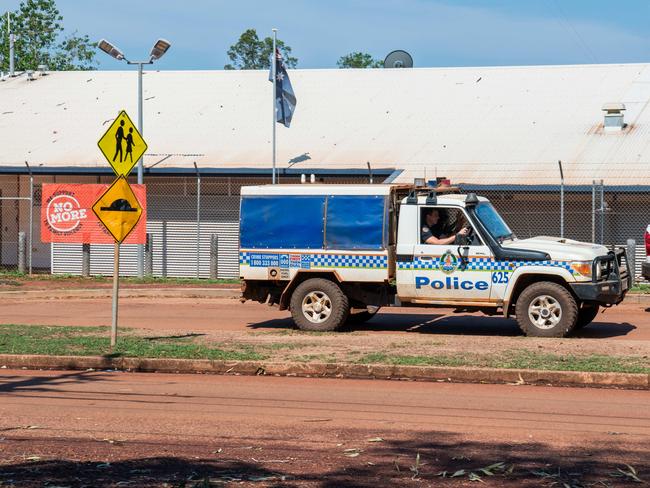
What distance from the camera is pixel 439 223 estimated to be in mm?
16609

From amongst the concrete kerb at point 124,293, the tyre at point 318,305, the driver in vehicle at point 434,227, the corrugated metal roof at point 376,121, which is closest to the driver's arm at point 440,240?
the driver in vehicle at point 434,227

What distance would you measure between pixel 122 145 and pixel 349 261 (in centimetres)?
406

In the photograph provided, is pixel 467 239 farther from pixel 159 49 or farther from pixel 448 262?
pixel 159 49

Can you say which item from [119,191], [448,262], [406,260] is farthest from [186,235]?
[119,191]

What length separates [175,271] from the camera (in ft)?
98.6

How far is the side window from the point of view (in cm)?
1650

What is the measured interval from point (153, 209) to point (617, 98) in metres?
Result: 13.6

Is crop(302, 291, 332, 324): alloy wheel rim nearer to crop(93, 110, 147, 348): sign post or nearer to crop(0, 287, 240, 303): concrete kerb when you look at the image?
crop(93, 110, 147, 348): sign post

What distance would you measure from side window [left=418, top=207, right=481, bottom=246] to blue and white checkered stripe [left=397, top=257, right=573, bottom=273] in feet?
1.07

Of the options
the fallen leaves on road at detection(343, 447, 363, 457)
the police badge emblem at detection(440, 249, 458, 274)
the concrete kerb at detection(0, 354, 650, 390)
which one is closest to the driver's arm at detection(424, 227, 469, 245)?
the police badge emblem at detection(440, 249, 458, 274)

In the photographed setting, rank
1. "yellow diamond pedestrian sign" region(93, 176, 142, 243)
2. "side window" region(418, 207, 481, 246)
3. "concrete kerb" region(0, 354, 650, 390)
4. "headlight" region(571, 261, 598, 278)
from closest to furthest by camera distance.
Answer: "concrete kerb" region(0, 354, 650, 390) → "yellow diamond pedestrian sign" region(93, 176, 142, 243) → "headlight" region(571, 261, 598, 278) → "side window" region(418, 207, 481, 246)

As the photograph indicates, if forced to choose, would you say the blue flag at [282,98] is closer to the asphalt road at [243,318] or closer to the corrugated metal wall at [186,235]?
the corrugated metal wall at [186,235]

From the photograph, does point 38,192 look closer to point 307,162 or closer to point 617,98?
point 307,162

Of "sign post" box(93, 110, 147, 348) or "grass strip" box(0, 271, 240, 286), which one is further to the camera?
"grass strip" box(0, 271, 240, 286)
